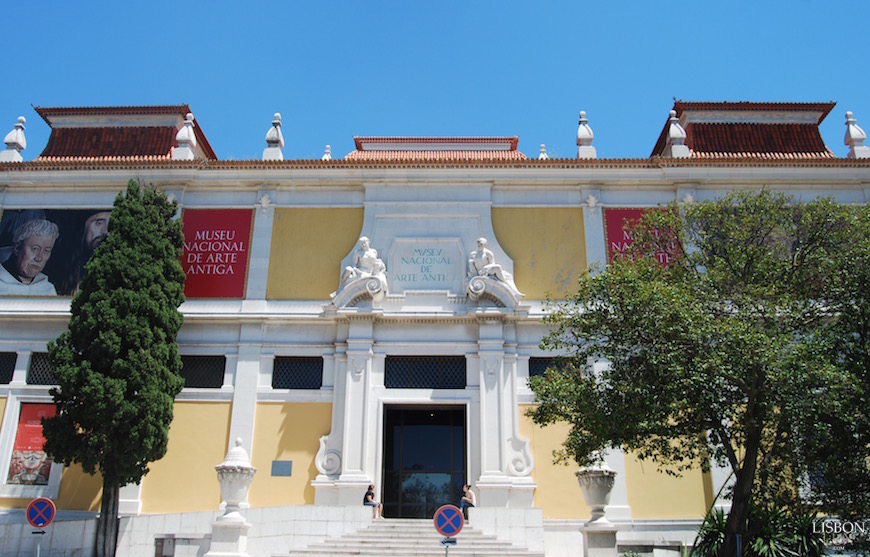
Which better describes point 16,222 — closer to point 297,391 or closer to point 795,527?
point 297,391

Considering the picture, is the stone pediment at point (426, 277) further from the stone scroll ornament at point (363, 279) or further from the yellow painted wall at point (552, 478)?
the yellow painted wall at point (552, 478)

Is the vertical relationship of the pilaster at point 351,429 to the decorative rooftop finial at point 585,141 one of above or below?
below

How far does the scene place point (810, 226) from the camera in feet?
51.3

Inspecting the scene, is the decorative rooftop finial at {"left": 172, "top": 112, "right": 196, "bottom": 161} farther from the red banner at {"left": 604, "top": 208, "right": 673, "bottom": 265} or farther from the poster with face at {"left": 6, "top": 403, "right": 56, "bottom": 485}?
the red banner at {"left": 604, "top": 208, "right": 673, "bottom": 265}

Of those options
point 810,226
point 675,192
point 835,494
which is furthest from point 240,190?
point 835,494

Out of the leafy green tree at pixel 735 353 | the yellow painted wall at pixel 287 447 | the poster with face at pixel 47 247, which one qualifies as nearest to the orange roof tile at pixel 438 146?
the poster with face at pixel 47 247

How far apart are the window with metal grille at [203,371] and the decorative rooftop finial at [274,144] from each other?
7.30m

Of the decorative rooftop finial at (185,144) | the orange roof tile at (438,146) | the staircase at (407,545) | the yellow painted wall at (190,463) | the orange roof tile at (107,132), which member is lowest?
the staircase at (407,545)

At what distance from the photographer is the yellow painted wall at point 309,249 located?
2444 centimetres

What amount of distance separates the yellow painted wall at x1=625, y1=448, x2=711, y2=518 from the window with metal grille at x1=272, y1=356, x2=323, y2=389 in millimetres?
9788

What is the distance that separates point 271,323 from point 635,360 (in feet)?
41.8

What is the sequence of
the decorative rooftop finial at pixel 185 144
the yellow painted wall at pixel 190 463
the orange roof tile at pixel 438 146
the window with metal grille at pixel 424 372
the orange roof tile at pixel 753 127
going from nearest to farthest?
the yellow painted wall at pixel 190 463 < the window with metal grille at pixel 424 372 < the decorative rooftop finial at pixel 185 144 < the orange roof tile at pixel 753 127 < the orange roof tile at pixel 438 146

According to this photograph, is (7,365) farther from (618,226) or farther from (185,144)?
(618,226)

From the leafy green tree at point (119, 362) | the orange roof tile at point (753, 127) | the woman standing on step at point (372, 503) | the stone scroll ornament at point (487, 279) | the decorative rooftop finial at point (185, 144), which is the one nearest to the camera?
the leafy green tree at point (119, 362)
